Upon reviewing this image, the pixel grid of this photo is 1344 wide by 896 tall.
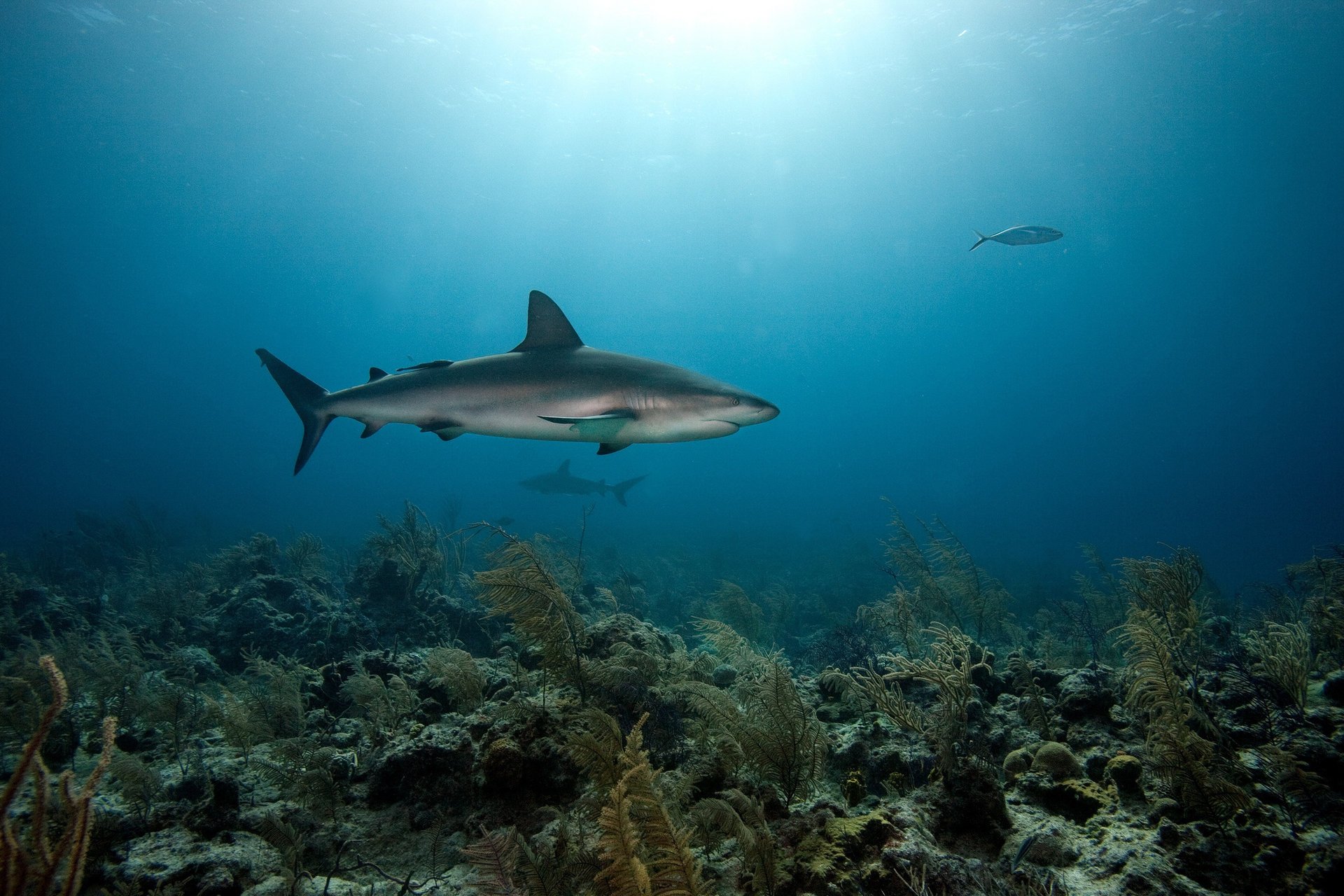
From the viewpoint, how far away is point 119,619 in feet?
32.9

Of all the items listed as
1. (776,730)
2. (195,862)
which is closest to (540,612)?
(776,730)

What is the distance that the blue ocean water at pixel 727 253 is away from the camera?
127 ft

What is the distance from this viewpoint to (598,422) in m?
4.56

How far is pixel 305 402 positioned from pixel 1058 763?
754 cm

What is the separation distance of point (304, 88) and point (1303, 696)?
62.1 meters

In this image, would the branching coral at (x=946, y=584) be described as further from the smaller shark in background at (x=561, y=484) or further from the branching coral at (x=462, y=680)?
the smaller shark in background at (x=561, y=484)

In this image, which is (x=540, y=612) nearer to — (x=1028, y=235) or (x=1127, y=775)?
(x=1127, y=775)

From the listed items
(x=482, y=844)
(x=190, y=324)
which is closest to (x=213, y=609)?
(x=482, y=844)

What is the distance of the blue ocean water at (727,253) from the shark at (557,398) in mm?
22738

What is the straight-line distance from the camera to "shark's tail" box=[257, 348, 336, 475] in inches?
222

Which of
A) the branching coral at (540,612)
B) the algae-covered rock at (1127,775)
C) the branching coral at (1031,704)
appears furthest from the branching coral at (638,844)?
the branching coral at (1031,704)

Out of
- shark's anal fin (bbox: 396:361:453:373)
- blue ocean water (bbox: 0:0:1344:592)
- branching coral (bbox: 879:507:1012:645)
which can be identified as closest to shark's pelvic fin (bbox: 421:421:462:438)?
shark's anal fin (bbox: 396:361:453:373)

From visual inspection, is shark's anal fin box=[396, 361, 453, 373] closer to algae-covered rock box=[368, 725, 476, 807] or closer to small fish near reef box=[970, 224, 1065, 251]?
algae-covered rock box=[368, 725, 476, 807]

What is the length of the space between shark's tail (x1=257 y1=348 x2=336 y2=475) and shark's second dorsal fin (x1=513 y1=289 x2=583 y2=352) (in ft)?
8.05
